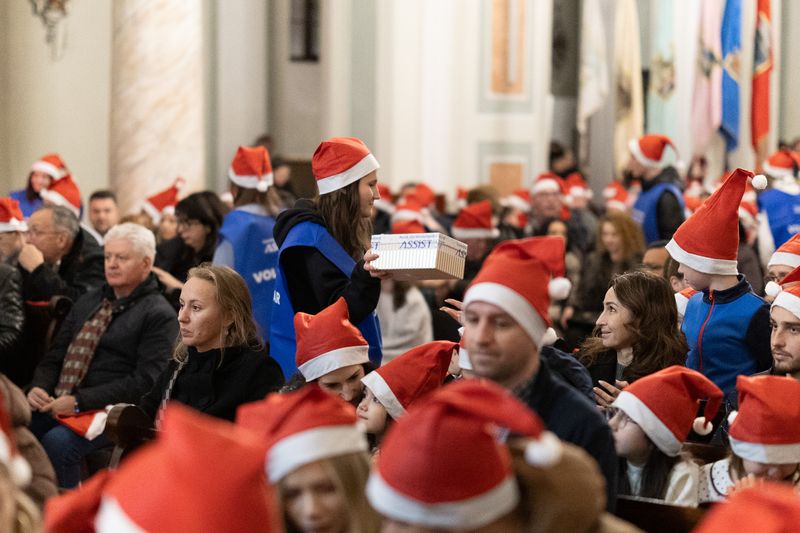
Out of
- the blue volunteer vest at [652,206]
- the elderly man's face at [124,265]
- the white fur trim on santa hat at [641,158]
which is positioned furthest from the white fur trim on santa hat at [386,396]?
the white fur trim on santa hat at [641,158]

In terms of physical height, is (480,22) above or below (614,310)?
above

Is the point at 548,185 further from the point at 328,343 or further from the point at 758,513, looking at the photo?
the point at 758,513

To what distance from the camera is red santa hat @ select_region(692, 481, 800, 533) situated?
2582 millimetres

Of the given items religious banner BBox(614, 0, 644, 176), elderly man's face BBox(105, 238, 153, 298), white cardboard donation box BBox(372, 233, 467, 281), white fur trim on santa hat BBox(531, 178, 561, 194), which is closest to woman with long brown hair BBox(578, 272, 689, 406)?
white cardboard donation box BBox(372, 233, 467, 281)

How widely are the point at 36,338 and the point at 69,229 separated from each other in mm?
923

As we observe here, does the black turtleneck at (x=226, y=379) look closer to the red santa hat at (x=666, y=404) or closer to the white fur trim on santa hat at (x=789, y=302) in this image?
the red santa hat at (x=666, y=404)

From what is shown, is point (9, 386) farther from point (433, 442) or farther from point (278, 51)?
point (278, 51)

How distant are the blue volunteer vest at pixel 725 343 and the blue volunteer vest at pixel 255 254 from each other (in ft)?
8.57

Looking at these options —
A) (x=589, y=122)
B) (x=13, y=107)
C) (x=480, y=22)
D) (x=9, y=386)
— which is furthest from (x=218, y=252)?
(x=589, y=122)

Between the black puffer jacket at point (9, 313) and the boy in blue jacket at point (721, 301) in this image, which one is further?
the black puffer jacket at point (9, 313)

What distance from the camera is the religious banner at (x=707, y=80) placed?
60.5 ft

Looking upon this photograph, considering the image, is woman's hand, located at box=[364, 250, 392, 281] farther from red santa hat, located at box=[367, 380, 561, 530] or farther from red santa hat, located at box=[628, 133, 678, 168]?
red santa hat, located at box=[628, 133, 678, 168]

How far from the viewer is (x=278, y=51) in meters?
16.2

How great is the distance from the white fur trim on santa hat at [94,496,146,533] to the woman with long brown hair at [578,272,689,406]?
2.92 meters
